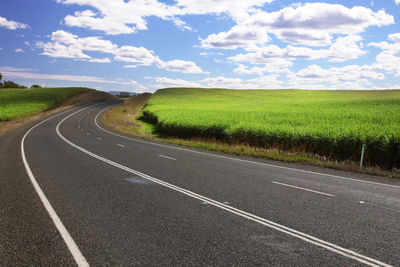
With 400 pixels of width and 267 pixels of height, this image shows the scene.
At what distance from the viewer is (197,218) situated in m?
6.46

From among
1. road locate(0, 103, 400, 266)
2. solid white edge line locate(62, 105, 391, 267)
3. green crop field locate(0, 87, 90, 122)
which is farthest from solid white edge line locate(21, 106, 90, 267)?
green crop field locate(0, 87, 90, 122)

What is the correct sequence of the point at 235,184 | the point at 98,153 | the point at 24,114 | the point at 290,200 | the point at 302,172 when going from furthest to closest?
the point at 24,114
the point at 98,153
the point at 302,172
the point at 235,184
the point at 290,200

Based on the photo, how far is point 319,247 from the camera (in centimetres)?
510

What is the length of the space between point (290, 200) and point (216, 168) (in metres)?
5.02

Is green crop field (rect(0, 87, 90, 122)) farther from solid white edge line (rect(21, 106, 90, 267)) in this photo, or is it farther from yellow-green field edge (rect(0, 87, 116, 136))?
solid white edge line (rect(21, 106, 90, 267))

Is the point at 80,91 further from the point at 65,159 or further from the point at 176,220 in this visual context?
the point at 176,220

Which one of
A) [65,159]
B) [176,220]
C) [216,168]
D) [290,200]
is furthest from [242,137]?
[176,220]

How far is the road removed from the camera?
4844 millimetres

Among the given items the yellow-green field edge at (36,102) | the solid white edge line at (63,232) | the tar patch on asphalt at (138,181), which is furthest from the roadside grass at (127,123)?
the solid white edge line at (63,232)

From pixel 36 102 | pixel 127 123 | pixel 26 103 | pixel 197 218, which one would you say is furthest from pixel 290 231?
pixel 36 102

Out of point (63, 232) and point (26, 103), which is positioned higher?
point (26, 103)

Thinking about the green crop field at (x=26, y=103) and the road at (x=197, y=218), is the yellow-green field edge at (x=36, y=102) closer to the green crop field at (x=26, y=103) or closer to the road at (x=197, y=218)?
the green crop field at (x=26, y=103)

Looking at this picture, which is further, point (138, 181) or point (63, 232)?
point (138, 181)

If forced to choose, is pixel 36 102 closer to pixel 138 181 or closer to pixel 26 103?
pixel 26 103
